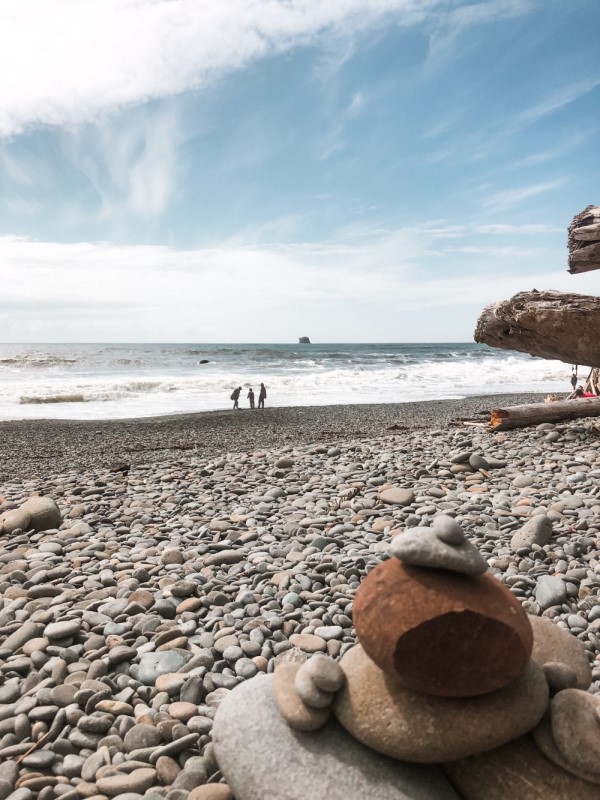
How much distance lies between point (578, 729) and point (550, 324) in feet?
22.2

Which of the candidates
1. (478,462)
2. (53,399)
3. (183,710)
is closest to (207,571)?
(183,710)

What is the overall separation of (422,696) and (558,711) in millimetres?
529

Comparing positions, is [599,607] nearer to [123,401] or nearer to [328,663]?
[328,663]

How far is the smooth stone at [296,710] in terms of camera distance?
233 cm

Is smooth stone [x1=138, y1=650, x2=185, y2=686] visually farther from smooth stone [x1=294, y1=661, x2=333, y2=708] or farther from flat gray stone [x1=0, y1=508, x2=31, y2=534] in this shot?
flat gray stone [x1=0, y1=508, x2=31, y2=534]

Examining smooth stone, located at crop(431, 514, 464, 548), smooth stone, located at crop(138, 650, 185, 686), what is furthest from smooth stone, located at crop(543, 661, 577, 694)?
smooth stone, located at crop(138, 650, 185, 686)

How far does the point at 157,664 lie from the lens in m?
3.23

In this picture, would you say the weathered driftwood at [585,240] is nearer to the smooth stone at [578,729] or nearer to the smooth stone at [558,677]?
the smooth stone at [558,677]

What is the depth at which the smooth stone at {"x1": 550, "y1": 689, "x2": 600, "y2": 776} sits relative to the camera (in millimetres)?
2086

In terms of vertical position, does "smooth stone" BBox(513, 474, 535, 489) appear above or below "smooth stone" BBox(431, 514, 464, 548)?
below

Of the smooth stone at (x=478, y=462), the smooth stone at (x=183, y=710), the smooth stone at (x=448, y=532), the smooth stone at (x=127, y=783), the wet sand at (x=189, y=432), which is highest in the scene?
the smooth stone at (x=448, y=532)

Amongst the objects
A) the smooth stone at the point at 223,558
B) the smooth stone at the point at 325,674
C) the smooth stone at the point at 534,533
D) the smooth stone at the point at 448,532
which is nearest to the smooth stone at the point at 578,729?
the smooth stone at the point at 448,532

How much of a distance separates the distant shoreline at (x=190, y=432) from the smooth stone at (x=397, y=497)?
484 centimetres

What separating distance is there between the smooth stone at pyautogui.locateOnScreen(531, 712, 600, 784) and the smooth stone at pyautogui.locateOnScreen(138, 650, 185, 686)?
1.94 meters
